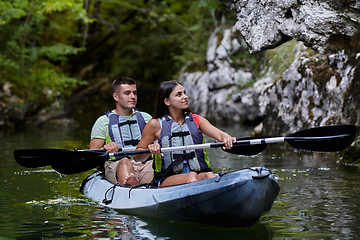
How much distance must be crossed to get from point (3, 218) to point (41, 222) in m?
0.47

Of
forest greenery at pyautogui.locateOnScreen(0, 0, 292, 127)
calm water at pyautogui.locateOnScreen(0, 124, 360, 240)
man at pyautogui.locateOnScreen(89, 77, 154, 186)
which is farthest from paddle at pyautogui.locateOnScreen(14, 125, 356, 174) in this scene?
forest greenery at pyautogui.locateOnScreen(0, 0, 292, 127)

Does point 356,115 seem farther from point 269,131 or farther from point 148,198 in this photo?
point 148,198

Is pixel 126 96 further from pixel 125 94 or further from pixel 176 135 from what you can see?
pixel 176 135

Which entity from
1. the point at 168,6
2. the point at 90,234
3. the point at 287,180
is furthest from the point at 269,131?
the point at 168,6

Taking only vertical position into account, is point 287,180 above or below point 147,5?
below

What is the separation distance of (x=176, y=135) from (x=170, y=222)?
86cm

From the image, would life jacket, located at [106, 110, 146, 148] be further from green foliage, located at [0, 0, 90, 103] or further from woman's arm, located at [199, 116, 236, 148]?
green foliage, located at [0, 0, 90, 103]

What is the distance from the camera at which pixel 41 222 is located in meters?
4.07

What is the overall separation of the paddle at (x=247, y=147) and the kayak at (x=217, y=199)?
0.44 m

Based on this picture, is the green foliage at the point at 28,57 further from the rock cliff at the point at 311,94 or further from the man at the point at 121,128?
the man at the point at 121,128

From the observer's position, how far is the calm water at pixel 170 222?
3596 millimetres

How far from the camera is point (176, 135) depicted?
13.7 ft

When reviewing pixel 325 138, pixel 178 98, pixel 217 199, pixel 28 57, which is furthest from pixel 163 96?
pixel 28 57

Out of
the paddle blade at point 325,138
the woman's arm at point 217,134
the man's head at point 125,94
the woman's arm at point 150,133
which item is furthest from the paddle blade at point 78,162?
the paddle blade at point 325,138
